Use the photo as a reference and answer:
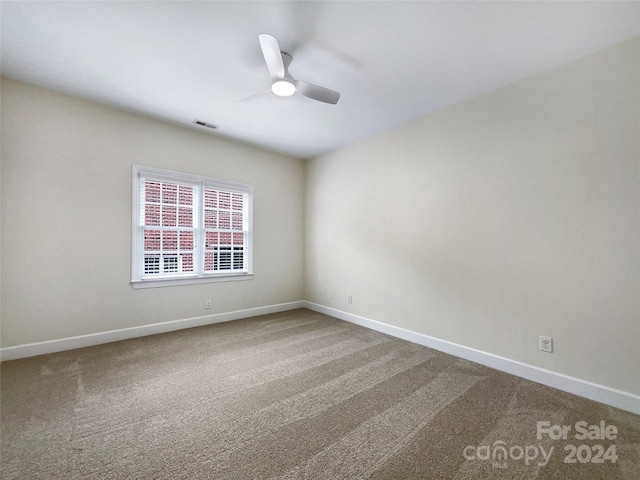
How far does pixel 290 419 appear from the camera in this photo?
6.20 feet

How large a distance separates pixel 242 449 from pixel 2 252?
10.3 ft

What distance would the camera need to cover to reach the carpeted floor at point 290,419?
1.49 metres

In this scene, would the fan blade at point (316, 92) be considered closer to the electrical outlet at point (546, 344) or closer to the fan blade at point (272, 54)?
the fan blade at point (272, 54)

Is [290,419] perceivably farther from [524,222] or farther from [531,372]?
[524,222]

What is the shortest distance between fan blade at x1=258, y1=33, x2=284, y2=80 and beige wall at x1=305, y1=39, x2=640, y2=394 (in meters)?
2.02

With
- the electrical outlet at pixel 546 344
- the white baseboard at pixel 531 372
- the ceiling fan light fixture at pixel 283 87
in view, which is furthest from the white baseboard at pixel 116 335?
the electrical outlet at pixel 546 344

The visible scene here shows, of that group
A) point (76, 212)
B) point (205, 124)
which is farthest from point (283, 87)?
point (76, 212)

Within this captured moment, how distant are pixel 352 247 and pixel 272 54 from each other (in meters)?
2.85

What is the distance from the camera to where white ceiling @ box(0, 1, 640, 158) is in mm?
1859

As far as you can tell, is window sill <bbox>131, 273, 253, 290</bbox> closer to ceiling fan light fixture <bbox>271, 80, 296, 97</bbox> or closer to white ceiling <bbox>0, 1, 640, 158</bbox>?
white ceiling <bbox>0, 1, 640, 158</bbox>

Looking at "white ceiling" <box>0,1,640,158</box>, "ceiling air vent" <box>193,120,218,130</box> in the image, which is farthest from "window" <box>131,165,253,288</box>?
"white ceiling" <box>0,1,640,158</box>

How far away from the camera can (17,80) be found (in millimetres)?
2754

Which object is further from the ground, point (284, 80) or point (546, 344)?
point (284, 80)

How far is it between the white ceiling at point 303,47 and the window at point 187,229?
3.43ft
